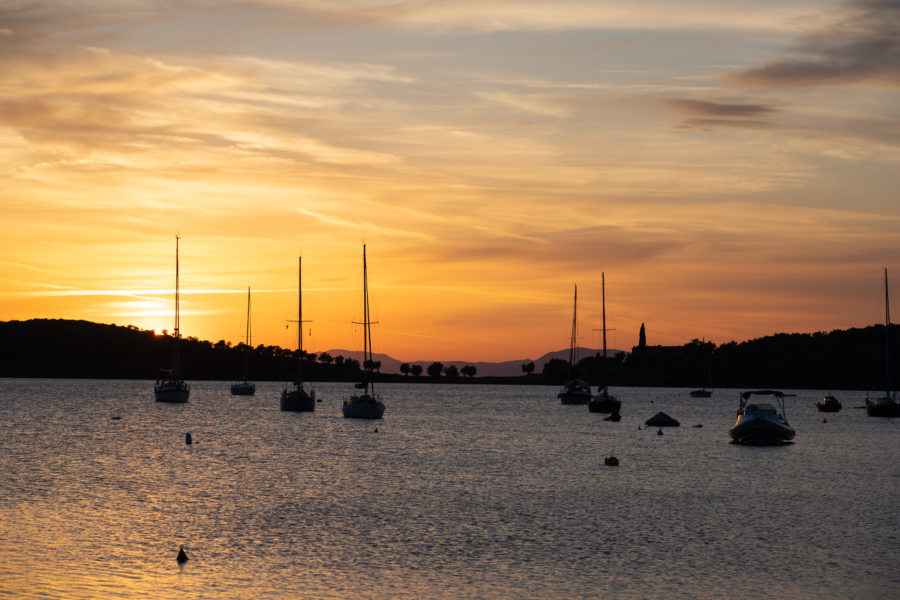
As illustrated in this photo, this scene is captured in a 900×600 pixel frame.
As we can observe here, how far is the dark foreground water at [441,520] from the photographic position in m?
32.1

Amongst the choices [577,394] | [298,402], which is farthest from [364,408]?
[577,394]

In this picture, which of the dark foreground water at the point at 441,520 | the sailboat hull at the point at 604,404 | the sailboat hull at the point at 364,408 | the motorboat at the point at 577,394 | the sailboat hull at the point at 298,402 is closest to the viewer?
the dark foreground water at the point at 441,520

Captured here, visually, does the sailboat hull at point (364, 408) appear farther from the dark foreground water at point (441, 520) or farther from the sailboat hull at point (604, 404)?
the sailboat hull at point (604, 404)

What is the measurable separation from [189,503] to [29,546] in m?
13.7

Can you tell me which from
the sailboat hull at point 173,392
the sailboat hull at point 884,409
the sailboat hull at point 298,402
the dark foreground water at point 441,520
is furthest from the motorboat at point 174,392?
the sailboat hull at point 884,409

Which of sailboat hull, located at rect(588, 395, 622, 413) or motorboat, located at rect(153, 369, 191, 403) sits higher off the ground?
motorboat, located at rect(153, 369, 191, 403)

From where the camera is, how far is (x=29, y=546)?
3681 centimetres

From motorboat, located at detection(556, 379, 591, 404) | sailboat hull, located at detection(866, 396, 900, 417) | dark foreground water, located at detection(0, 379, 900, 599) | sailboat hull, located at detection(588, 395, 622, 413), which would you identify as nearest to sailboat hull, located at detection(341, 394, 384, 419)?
dark foreground water, located at detection(0, 379, 900, 599)

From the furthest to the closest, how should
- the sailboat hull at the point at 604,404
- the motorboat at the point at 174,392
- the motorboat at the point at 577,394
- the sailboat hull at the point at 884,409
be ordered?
the motorboat at the point at 577,394
the motorboat at the point at 174,392
the sailboat hull at the point at 884,409
the sailboat hull at the point at 604,404

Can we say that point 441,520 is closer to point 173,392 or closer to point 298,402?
point 298,402

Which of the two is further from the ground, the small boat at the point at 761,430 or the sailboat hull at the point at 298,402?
the sailboat hull at the point at 298,402

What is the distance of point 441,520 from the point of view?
45.7 m

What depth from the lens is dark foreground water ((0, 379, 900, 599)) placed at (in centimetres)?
3209

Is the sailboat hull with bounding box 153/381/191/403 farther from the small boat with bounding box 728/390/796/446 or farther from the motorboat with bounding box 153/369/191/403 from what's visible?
the small boat with bounding box 728/390/796/446
